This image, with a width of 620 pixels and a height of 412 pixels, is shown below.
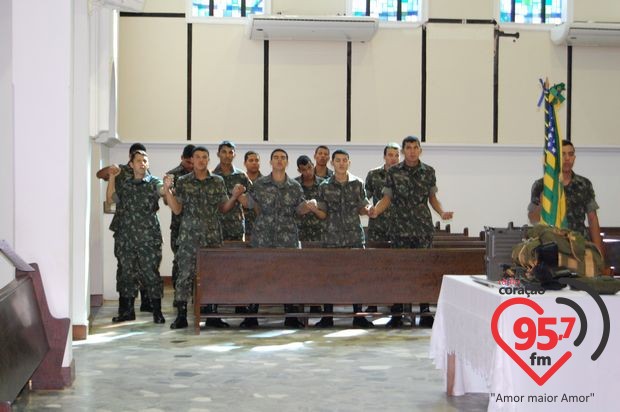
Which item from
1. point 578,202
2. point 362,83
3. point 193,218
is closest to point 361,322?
point 193,218

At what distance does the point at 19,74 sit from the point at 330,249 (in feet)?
12.6

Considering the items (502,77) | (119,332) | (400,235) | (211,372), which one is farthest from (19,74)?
(502,77)

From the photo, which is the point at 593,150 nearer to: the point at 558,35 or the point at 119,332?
the point at 558,35

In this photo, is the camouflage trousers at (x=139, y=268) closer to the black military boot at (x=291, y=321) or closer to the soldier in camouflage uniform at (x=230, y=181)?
the soldier in camouflage uniform at (x=230, y=181)

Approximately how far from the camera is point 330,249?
9.30m

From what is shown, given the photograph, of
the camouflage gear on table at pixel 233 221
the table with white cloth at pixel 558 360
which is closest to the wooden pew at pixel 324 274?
the camouflage gear on table at pixel 233 221

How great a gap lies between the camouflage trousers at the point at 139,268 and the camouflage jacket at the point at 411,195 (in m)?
2.44

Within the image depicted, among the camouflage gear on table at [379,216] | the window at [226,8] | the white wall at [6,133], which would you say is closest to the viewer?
the white wall at [6,133]

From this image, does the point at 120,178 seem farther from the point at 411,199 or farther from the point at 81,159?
the point at 411,199

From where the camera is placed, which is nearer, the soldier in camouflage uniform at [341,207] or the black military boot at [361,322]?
the soldier in camouflage uniform at [341,207]

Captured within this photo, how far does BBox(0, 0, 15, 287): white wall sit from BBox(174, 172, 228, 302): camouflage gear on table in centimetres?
234

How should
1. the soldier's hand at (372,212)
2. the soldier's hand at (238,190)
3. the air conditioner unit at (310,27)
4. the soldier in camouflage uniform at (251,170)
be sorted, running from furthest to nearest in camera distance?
the air conditioner unit at (310,27) < the soldier in camouflage uniform at (251,170) < the soldier's hand at (372,212) < the soldier's hand at (238,190)

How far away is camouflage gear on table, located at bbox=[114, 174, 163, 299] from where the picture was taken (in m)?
9.80

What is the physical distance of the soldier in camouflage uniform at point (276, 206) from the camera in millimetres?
9352
